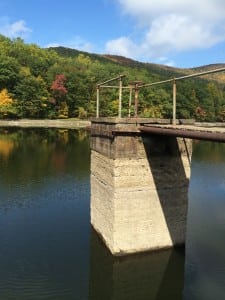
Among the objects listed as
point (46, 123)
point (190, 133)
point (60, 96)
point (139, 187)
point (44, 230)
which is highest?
point (60, 96)

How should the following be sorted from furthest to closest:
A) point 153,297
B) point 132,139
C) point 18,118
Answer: point 18,118
point 132,139
point 153,297

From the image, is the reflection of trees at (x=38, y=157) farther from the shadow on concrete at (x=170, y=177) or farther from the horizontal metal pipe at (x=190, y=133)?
the horizontal metal pipe at (x=190, y=133)

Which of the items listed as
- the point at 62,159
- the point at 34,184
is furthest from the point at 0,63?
the point at 34,184

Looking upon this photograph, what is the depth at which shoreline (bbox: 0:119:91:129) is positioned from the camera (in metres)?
75.1

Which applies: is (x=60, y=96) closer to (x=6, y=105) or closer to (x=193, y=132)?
(x=6, y=105)

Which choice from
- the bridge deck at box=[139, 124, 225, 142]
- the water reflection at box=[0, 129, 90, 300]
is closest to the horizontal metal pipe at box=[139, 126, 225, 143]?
the bridge deck at box=[139, 124, 225, 142]

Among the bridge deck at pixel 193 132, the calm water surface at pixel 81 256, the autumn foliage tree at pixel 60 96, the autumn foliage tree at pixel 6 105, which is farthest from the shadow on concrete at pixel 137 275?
the autumn foliage tree at pixel 60 96

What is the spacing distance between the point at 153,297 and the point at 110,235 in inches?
120

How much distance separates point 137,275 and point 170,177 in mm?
4083

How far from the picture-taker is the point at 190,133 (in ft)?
36.3

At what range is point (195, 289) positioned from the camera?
1353 centimetres

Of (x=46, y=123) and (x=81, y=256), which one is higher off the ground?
(x=46, y=123)

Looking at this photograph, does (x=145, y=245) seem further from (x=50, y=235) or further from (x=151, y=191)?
(x=50, y=235)

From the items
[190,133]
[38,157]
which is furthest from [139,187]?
[38,157]
